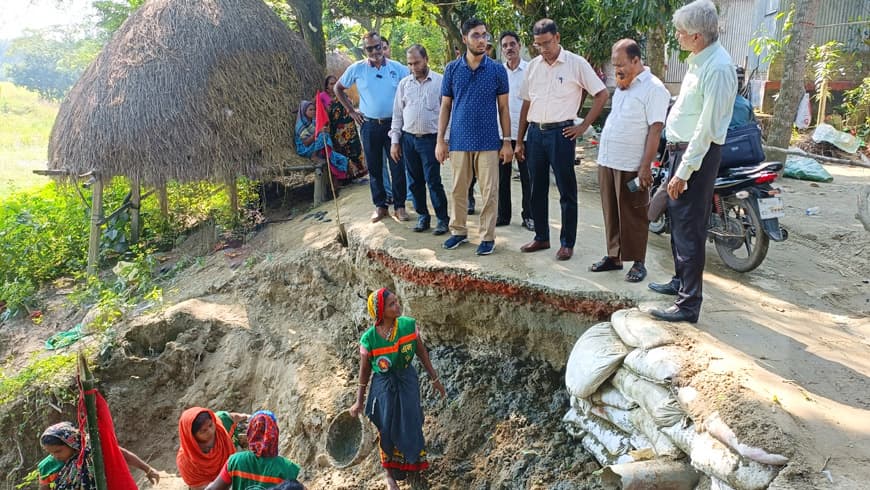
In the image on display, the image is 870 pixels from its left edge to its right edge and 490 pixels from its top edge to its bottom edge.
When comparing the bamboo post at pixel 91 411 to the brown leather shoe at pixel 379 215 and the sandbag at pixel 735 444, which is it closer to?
the sandbag at pixel 735 444

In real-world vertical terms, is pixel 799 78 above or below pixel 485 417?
above

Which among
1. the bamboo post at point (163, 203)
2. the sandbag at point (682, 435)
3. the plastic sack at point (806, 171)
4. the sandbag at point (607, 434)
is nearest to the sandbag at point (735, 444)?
the sandbag at point (682, 435)

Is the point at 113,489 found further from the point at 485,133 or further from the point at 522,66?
the point at 522,66

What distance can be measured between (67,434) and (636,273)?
A: 3.77 meters

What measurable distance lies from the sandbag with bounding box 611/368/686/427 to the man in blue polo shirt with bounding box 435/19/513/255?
1.73m

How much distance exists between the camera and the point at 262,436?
3.24 m

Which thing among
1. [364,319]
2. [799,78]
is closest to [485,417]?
[364,319]

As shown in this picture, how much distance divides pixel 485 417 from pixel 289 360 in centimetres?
234

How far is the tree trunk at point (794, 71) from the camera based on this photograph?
7230mm

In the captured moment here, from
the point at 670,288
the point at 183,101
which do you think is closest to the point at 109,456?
the point at 670,288

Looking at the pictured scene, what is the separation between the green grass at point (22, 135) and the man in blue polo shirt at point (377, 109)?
10.9 m

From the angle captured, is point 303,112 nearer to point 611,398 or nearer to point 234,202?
point 234,202

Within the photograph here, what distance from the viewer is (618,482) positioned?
3439 mm

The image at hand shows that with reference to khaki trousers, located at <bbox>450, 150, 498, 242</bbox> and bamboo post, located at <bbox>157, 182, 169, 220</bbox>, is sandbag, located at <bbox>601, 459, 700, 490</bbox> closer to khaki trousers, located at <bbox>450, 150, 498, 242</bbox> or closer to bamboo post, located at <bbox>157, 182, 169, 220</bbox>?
khaki trousers, located at <bbox>450, 150, 498, 242</bbox>
